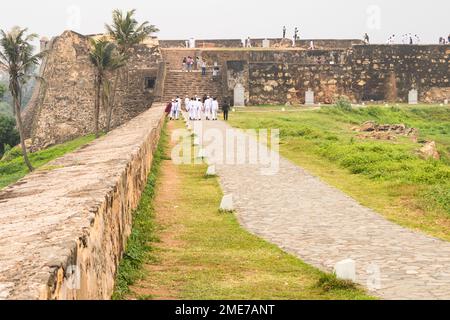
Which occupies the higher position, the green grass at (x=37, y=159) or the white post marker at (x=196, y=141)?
the white post marker at (x=196, y=141)

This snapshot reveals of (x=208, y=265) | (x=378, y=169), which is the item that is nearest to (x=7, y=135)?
(x=378, y=169)

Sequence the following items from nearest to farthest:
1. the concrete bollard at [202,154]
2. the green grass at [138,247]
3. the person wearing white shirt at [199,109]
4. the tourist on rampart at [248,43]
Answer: the green grass at [138,247] < the concrete bollard at [202,154] < the person wearing white shirt at [199,109] < the tourist on rampart at [248,43]

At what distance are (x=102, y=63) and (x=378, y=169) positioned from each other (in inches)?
819

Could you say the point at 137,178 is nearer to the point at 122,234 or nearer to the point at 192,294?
the point at 122,234

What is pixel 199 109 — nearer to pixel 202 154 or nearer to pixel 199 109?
pixel 199 109

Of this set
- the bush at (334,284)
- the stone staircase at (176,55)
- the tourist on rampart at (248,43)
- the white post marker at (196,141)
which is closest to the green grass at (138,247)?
the bush at (334,284)

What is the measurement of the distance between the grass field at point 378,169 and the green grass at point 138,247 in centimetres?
254

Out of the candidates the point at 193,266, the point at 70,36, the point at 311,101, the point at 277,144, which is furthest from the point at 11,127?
the point at 193,266

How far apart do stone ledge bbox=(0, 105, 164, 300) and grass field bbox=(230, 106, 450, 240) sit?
3.18 m

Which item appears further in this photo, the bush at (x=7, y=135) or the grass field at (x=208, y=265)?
the bush at (x=7, y=135)

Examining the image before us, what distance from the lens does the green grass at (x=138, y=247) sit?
5.53 metres

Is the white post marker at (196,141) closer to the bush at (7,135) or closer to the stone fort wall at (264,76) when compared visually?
the stone fort wall at (264,76)

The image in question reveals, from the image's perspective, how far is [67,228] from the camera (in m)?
4.32

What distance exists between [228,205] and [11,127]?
122ft
